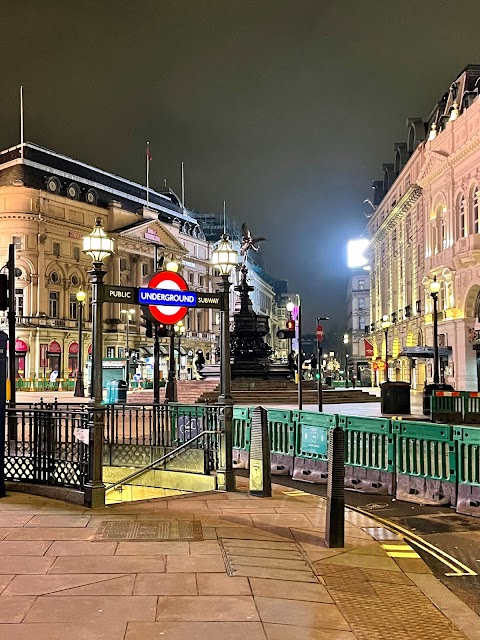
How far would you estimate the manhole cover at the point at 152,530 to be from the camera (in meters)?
8.60

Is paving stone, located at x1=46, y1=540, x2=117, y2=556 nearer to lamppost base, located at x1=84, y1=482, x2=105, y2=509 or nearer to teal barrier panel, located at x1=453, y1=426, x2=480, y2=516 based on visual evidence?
lamppost base, located at x1=84, y1=482, x2=105, y2=509

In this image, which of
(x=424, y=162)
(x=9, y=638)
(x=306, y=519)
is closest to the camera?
(x=9, y=638)

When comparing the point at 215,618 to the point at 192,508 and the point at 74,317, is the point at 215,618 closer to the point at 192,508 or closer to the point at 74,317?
the point at 192,508

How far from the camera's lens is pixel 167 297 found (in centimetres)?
1152

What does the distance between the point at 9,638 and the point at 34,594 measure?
1.06 metres

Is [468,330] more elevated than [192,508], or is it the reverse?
[468,330]

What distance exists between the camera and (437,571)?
8.09 meters

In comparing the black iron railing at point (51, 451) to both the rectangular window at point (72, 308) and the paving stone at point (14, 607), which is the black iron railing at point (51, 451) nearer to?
the paving stone at point (14, 607)

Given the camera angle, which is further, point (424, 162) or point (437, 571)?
point (424, 162)

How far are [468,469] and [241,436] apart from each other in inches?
247

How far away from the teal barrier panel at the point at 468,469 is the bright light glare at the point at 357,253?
3150 inches

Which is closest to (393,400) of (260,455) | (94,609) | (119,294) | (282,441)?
(282,441)

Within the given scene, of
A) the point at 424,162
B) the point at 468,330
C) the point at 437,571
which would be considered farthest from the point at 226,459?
the point at 424,162

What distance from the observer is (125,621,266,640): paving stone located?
5.46m
